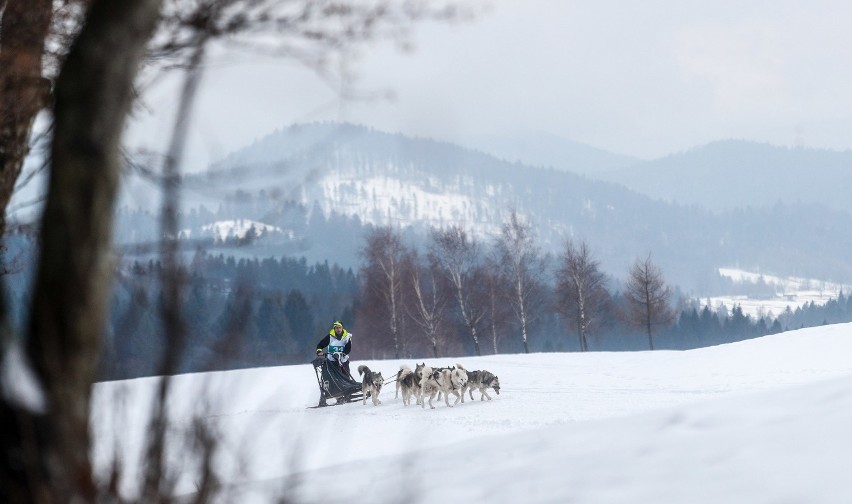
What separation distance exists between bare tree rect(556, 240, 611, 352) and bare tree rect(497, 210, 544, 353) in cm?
139

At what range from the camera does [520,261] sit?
42.6 m

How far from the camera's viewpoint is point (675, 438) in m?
4.38

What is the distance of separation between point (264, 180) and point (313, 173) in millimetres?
540

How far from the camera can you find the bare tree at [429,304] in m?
40.9

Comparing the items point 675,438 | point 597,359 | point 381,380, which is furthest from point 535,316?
point 675,438

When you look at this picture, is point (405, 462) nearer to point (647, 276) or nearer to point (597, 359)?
point (597, 359)

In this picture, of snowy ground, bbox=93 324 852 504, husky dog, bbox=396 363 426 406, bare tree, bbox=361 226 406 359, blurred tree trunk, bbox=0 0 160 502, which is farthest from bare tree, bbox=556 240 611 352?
blurred tree trunk, bbox=0 0 160 502

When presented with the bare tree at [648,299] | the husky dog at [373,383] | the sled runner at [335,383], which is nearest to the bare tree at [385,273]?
the bare tree at [648,299]

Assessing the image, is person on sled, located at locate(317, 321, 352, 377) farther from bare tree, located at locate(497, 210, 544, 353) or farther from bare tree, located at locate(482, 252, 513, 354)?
bare tree, located at locate(482, 252, 513, 354)

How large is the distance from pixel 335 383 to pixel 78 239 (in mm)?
15958

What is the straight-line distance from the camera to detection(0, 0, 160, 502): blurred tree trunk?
2.45 m

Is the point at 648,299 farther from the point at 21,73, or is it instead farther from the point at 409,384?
the point at 21,73

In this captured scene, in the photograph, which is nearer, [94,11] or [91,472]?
[91,472]

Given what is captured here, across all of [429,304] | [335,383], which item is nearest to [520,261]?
[429,304]
